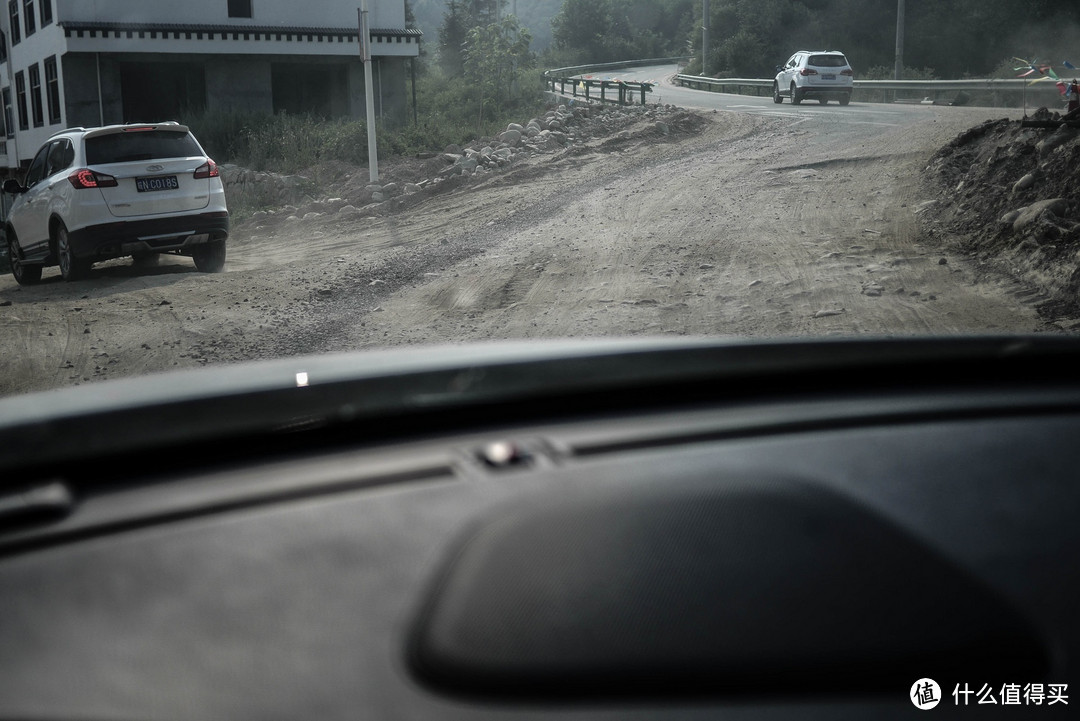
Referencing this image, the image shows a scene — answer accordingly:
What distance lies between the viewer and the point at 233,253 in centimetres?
1459

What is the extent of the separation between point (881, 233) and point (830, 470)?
33.3ft

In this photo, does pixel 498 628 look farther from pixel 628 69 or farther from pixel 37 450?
pixel 628 69

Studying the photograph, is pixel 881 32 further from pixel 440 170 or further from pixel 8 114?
pixel 440 170

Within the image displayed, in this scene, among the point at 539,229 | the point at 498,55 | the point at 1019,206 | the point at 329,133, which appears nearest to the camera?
the point at 1019,206

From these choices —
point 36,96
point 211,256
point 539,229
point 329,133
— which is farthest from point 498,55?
point 211,256

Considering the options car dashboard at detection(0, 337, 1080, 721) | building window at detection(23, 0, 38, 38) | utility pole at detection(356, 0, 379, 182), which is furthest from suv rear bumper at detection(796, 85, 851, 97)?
car dashboard at detection(0, 337, 1080, 721)

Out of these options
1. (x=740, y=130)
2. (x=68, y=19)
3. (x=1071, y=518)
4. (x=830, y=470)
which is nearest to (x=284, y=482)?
(x=830, y=470)

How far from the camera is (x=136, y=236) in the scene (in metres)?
11.3

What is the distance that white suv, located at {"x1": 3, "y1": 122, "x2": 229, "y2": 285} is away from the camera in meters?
11.3

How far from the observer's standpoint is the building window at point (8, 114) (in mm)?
37566

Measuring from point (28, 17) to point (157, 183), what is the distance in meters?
26.5

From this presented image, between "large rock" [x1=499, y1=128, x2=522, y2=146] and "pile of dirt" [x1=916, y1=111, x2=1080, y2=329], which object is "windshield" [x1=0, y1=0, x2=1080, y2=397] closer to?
"pile of dirt" [x1=916, y1=111, x2=1080, y2=329]

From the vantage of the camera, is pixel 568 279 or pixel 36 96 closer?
pixel 568 279

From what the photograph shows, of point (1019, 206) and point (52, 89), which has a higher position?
point (52, 89)
